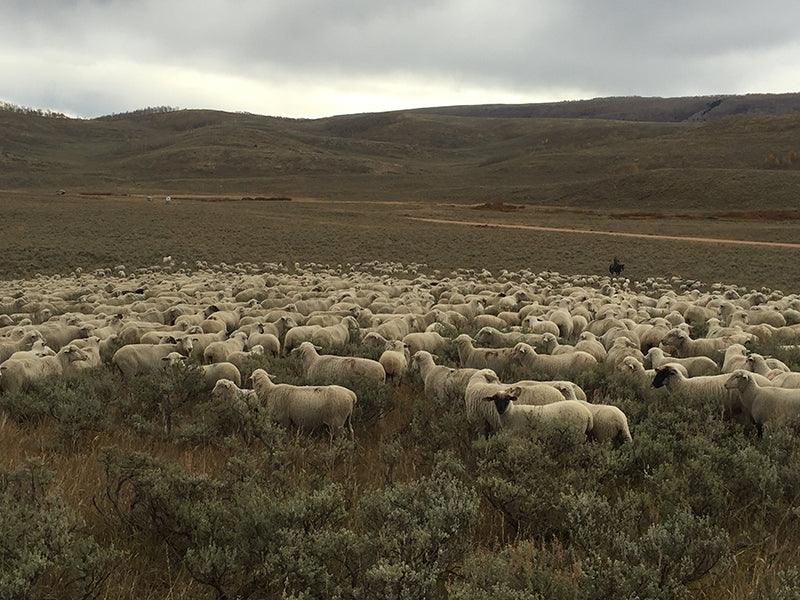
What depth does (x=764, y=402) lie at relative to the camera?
22.3 feet

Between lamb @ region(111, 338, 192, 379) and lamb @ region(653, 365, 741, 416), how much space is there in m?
7.74

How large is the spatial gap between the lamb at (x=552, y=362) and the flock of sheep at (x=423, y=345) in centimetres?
3

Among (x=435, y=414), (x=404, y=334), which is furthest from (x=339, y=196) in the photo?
(x=435, y=414)

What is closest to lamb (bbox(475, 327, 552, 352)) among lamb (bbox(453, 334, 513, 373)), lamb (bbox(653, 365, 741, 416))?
lamb (bbox(453, 334, 513, 373))

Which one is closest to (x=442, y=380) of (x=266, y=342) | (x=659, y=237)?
(x=266, y=342)

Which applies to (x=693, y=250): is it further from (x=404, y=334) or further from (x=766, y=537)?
(x=766, y=537)

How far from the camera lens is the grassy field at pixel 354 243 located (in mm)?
30938

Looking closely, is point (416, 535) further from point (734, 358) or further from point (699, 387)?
point (734, 358)

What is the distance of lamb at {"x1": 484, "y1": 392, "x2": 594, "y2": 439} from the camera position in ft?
20.1

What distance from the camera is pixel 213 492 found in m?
4.41

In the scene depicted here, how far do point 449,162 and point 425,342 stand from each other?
139 m

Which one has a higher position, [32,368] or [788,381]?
[788,381]

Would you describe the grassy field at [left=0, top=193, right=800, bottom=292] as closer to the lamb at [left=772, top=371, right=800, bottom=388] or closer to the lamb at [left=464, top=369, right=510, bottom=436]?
the lamb at [left=772, top=371, right=800, bottom=388]

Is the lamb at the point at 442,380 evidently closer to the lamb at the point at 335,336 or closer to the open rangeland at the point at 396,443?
the open rangeland at the point at 396,443
